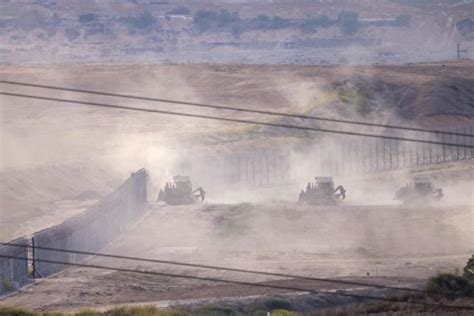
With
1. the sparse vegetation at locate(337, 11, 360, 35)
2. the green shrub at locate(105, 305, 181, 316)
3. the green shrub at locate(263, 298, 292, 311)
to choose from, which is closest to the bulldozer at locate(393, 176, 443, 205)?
the green shrub at locate(263, 298, 292, 311)

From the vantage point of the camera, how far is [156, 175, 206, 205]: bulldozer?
173ft

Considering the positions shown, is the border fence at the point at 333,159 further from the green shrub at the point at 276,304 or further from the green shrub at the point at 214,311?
the green shrub at the point at 214,311

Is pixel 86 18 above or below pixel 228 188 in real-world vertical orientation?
above

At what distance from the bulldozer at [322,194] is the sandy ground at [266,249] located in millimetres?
759

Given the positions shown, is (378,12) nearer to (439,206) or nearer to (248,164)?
(248,164)

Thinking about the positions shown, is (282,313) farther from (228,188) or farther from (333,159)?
(333,159)

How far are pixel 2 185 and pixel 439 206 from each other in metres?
16.6

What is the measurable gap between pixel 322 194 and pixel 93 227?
12.7 m

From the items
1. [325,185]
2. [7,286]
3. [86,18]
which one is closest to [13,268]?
[7,286]

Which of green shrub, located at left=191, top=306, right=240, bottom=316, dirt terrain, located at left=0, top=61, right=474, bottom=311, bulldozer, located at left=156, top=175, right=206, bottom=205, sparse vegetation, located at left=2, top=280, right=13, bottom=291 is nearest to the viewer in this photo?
green shrub, located at left=191, top=306, right=240, bottom=316

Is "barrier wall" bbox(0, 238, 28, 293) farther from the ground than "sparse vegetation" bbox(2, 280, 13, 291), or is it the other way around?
"barrier wall" bbox(0, 238, 28, 293)

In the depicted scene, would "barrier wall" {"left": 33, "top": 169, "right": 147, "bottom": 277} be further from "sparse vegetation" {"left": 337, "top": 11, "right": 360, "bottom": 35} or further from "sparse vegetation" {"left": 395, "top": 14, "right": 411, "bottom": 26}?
"sparse vegetation" {"left": 395, "top": 14, "right": 411, "bottom": 26}

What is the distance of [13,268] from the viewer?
34656mm

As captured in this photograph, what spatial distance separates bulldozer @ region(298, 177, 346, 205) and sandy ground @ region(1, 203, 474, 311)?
29.9 inches
